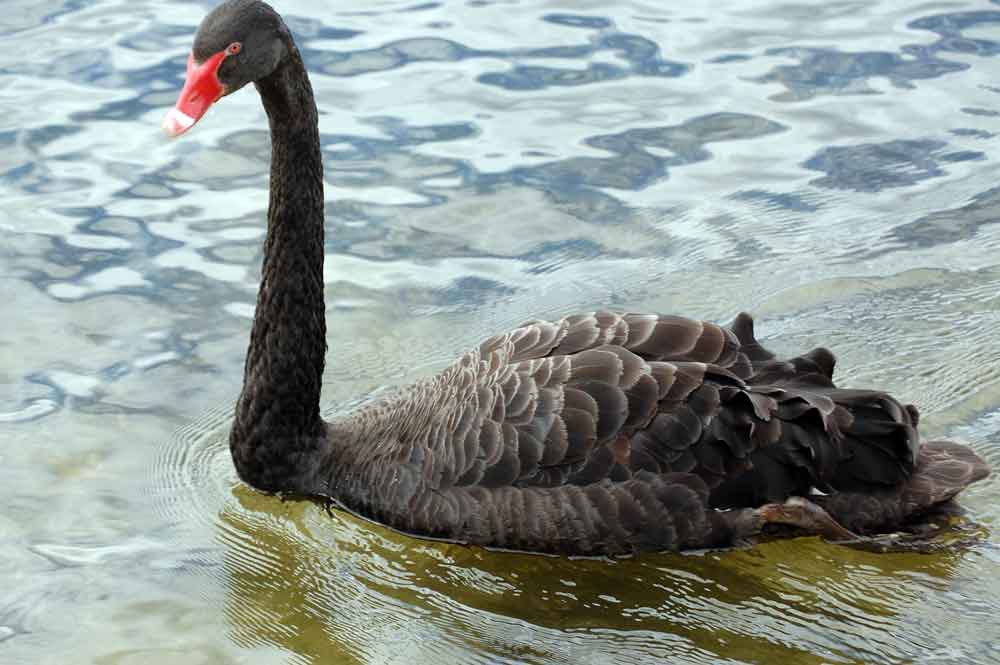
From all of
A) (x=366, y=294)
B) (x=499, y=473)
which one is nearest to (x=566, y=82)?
(x=366, y=294)

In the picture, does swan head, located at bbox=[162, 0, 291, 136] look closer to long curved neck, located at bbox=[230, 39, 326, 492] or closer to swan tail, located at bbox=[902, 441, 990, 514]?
long curved neck, located at bbox=[230, 39, 326, 492]

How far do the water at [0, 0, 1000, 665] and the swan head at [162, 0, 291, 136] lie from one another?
1.64m

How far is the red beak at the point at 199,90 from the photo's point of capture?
5.08m

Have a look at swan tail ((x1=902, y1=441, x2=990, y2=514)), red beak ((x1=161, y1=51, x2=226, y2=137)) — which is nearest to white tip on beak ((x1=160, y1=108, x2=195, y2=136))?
red beak ((x1=161, y1=51, x2=226, y2=137))

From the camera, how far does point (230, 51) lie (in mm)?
5246

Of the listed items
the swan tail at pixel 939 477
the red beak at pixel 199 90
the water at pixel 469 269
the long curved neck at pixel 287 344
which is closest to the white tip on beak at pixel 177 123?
the red beak at pixel 199 90

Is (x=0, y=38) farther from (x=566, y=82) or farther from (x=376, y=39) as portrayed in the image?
(x=566, y=82)

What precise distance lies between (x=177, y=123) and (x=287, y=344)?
1132 millimetres

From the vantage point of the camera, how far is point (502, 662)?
15.5ft

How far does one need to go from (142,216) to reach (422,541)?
3458 mm

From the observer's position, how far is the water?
16.4ft

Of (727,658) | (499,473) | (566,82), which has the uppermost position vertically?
(566,82)

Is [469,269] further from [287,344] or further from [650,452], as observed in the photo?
[650,452]

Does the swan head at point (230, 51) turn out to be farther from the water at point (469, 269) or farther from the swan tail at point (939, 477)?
the swan tail at point (939, 477)
